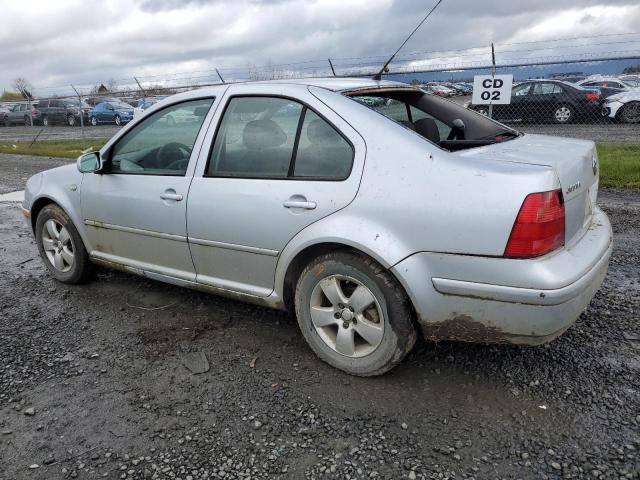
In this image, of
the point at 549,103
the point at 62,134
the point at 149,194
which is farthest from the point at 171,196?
the point at 62,134

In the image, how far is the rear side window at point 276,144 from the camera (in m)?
2.94

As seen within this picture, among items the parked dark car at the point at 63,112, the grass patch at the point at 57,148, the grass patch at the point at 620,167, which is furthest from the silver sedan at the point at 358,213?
the parked dark car at the point at 63,112

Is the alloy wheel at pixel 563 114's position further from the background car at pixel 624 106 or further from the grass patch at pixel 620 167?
the grass patch at pixel 620 167

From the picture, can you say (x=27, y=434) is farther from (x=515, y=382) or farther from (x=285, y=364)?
(x=515, y=382)

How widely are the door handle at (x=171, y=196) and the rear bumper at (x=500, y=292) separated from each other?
5.06 feet

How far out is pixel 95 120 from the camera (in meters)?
26.4

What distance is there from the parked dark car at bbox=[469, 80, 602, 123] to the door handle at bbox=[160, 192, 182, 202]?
536 inches

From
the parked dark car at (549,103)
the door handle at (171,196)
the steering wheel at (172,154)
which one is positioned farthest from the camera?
the parked dark car at (549,103)

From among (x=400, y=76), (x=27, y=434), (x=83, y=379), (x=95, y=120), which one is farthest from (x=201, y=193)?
(x=95, y=120)

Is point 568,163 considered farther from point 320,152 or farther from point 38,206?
point 38,206

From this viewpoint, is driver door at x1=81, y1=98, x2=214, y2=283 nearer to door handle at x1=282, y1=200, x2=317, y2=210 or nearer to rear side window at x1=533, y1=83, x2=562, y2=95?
door handle at x1=282, y1=200, x2=317, y2=210

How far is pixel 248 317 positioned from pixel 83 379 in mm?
1149

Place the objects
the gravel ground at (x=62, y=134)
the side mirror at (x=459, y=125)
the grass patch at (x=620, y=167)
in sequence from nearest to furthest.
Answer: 1. the side mirror at (x=459, y=125)
2. the grass patch at (x=620, y=167)
3. the gravel ground at (x=62, y=134)

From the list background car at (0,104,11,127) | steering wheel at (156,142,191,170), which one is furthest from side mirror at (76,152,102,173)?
background car at (0,104,11,127)
